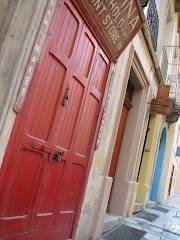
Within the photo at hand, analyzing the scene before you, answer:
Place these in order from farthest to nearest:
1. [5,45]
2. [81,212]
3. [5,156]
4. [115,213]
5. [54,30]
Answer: [115,213] < [81,212] < [54,30] < [5,156] < [5,45]

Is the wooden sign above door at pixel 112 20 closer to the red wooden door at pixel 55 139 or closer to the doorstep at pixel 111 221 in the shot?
the red wooden door at pixel 55 139

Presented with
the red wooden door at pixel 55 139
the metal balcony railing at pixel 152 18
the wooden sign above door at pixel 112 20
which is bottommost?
the red wooden door at pixel 55 139

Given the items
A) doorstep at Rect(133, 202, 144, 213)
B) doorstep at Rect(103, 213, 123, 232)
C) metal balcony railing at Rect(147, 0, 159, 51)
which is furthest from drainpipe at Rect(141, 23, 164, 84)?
doorstep at Rect(103, 213, 123, 232)

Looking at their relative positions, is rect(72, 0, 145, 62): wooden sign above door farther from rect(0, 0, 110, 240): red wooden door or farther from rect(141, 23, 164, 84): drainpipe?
rect(141, 23, 164, 84): drainpipe

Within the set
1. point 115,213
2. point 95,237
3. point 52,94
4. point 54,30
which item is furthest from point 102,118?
point 115,213

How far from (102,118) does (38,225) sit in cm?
189

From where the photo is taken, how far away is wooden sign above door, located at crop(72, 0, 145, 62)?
3.07 m

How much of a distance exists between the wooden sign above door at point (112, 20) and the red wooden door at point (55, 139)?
0.12 meters

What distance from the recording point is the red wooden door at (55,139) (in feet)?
8.02

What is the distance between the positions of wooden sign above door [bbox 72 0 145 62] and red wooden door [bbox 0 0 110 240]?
0.12m

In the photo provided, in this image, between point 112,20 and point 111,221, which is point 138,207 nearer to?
point 111,221

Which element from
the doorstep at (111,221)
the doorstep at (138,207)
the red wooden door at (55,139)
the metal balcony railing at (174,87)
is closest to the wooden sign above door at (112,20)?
the red wooden door at (55,139)

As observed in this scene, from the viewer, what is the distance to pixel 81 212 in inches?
149

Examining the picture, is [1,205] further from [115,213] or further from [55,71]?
[115,213]
